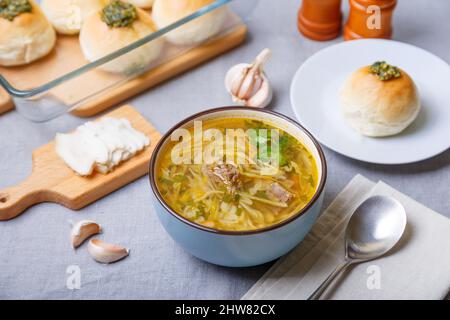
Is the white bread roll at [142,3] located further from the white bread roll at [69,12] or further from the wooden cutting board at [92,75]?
the wooden cutting board at [92,75]

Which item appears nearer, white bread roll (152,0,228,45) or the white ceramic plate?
the white ceramic plate

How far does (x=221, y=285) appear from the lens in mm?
1729

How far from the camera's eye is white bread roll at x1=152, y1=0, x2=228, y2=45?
237cm

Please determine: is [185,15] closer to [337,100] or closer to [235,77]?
[235,77]

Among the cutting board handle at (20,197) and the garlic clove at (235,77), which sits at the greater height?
the garlic clove at (235,77)

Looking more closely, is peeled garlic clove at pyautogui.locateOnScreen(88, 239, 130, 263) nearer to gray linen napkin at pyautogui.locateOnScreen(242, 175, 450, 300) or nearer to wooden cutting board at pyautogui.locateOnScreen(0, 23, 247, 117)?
gray linen napkin at pyautogui.locateOnScreen(242, 175, 450, 300)

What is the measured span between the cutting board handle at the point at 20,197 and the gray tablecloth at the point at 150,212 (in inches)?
1.1

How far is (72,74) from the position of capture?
2.09 metres

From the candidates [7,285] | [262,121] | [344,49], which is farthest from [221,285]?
[344,49]

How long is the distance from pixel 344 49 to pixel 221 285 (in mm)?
1119

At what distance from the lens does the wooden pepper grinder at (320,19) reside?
2.46 meters

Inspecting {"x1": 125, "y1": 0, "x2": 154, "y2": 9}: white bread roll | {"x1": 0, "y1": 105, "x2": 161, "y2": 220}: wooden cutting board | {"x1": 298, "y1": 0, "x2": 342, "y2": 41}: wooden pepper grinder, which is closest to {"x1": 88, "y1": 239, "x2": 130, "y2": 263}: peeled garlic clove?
{"x1": 0, "y1": 105, "x2": 161, "y2": 220}: wooden cutting board

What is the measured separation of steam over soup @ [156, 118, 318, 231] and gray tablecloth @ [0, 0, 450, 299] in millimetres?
209

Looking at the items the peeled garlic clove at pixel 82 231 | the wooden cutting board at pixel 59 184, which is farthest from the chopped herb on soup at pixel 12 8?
the peeled garlic clove at pixel 82 231
